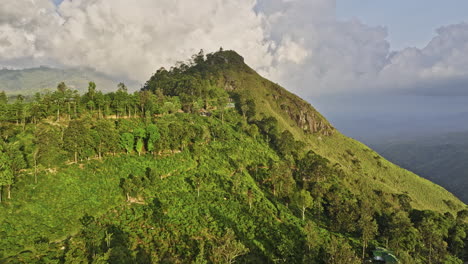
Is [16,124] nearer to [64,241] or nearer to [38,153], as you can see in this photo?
[38,153]

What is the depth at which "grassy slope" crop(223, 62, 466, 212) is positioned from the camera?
127 m

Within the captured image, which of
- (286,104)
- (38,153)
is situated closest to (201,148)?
(38,153)

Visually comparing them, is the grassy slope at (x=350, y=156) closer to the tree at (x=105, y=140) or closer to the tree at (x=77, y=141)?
the tree at (x=105, y=140)

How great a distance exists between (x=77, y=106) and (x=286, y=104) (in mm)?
134412

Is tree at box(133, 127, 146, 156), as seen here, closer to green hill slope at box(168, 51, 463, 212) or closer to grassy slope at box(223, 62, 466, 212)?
green hill slope at box(168, 51, 463, 212)

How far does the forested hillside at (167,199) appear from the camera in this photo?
3812 cm

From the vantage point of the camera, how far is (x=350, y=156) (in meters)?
147

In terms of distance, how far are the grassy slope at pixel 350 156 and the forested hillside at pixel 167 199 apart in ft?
115

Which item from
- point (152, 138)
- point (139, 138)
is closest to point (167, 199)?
point (152, 138)

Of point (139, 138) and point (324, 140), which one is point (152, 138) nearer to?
point (139, 138)

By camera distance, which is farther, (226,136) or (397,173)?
(397,173)

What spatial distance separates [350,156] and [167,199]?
444 ft

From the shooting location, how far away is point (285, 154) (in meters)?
100

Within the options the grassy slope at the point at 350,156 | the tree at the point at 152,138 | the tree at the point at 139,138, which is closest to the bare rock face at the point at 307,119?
the grassy slope at the point at 350,156
